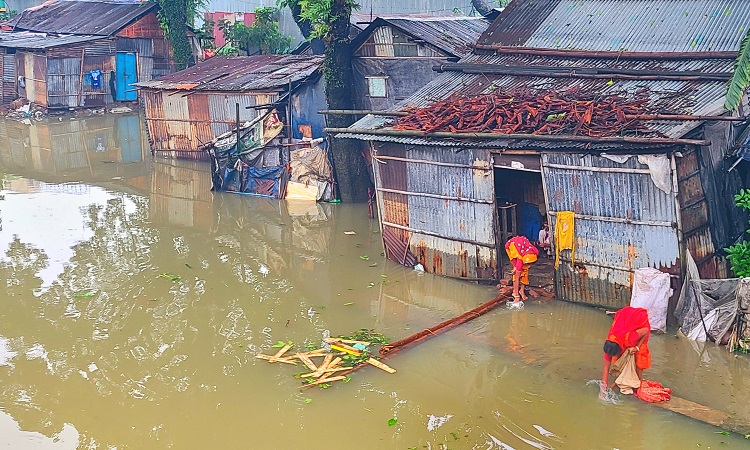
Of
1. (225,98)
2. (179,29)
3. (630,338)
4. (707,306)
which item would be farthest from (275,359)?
(179,29)

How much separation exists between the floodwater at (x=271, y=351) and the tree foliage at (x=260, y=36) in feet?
43.8

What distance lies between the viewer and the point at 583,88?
12.9 metres

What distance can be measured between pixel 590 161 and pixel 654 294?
1.98m

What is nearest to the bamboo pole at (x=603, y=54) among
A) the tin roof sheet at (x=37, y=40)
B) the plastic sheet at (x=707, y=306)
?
the plastic sheet at (x=707, y=306)

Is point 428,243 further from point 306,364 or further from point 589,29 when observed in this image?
point 589,29

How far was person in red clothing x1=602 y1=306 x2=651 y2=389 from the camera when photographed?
905 centimetres

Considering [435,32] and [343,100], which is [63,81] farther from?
[435,32]

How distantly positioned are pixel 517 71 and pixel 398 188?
287 centimetres

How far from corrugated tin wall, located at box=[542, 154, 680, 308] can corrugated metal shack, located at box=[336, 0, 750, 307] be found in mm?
15

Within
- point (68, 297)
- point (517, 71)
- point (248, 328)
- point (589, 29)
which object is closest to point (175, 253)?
point (68, 297)

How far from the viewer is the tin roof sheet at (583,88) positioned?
11273 millimetres

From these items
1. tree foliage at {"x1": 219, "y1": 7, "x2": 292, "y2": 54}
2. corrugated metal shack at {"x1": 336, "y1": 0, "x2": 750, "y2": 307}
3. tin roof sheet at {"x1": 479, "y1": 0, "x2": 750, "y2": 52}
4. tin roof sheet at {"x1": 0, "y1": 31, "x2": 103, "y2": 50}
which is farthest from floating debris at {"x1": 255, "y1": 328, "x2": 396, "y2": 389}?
tin roof sheet at {"x1": 0, "y1": 31, "x2": 103, "y2": 50}

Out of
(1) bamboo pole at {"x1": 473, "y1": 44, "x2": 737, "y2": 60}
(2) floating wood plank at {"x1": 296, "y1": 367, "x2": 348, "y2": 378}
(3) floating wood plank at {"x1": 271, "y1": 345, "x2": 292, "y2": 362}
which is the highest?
(1) bamboo pole at {"x1": 473, "y1": 44, "x2": 737, "y2": 60}

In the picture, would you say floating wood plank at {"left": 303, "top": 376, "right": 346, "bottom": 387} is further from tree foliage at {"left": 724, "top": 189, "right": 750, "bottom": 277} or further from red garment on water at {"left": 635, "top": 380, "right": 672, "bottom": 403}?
tree foliage at {"left": 724, "top": 189, "right": 750, "bottom": 277}
